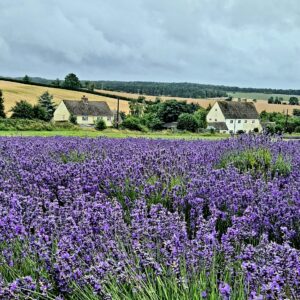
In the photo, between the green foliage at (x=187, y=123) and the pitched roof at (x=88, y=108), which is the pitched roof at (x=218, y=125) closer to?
the green foliage at (x=187, y=123)

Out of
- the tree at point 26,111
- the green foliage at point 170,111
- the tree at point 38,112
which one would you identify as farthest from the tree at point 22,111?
the green foliage at point 170,111

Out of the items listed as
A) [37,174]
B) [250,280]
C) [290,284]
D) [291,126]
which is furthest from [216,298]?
[291,126]

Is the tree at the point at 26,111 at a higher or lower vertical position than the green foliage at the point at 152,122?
higher

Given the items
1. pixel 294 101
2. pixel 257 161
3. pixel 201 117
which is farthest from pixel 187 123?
pixel 257 161

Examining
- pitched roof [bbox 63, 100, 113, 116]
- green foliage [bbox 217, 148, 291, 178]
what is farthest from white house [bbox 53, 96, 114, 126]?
green foliage [bbox 217, 148, 291, 178]

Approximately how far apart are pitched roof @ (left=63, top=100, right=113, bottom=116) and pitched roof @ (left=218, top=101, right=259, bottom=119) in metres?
21.3

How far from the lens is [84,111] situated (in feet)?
247

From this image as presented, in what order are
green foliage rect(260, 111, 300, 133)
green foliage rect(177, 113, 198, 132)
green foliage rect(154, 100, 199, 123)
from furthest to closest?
1. green foliage rect(154, 100, 199, 123)
2. green foliage rect(260, 111, 300, 133)
3. green foliage rect(177, 113, 198, 132)

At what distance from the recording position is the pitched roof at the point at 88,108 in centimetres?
7419

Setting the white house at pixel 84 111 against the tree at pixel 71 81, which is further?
the tree at pixel 71 81

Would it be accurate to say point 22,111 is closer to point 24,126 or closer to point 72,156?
point 24,126

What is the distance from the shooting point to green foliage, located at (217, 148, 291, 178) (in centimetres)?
631

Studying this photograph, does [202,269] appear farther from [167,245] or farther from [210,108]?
[210,108]

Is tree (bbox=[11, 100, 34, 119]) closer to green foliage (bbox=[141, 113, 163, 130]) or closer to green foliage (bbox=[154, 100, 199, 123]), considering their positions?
green foliage (bbox=[141, 113, 163, 130])
